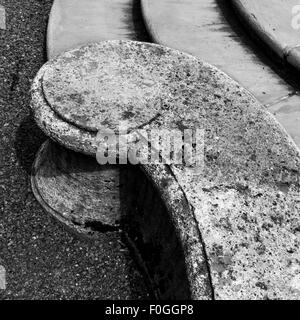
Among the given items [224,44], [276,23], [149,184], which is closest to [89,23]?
[224,44]

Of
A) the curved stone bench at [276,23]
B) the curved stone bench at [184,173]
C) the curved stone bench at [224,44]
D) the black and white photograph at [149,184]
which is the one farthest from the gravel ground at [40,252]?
the curved stone bench at [276,23]

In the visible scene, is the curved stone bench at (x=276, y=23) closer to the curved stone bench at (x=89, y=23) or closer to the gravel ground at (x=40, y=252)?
the curved stone bench at (x=89, y=23)

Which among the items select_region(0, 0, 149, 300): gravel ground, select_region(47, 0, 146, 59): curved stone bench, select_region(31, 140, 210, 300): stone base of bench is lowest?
select_region(0, 0, 149, 300): gravel ground

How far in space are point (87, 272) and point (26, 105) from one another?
1.47 meters

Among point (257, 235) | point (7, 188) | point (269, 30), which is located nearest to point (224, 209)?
point (257, 235)

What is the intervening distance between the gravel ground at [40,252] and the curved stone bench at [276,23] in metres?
1.78

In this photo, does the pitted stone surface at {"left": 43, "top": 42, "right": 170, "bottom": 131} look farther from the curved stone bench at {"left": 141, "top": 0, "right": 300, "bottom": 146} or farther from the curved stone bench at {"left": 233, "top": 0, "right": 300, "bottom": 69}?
the curved stone bench at {"left": 233, "top": 0, "right": 300, "bottom": 69}

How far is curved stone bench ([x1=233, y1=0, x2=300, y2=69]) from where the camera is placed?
3.67 meters

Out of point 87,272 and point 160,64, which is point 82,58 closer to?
point 160,64

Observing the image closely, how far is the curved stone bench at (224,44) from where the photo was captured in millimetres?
3531

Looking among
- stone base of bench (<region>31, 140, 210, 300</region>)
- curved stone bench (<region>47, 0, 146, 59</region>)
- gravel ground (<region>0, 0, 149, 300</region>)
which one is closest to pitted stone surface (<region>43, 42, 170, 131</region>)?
stone base of bench (<region>31, 140, 210, 300</region>)

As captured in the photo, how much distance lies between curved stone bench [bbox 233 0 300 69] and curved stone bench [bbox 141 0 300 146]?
0.11 metres

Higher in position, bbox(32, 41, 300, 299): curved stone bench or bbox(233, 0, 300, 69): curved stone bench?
bbox(233, 0, 300, 69): curved stone bench

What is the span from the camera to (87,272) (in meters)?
2.87
